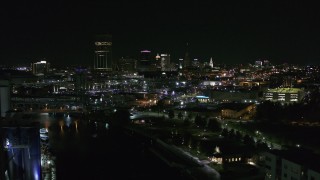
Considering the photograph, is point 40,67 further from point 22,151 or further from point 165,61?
Answer: point 22,151

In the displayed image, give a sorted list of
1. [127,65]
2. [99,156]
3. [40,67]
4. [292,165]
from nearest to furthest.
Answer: [292,165], [99,156], [40,67], [127,65]

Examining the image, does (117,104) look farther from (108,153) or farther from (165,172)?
(165,172)

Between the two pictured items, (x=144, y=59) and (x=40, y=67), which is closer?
(x=40, y=67)

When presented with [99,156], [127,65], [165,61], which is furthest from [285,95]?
[165,61]

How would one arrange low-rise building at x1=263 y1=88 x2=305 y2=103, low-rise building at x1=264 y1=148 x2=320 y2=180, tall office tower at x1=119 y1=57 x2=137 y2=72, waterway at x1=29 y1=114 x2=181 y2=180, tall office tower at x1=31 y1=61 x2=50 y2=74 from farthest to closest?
tall office tower at x1=119 y1=57 x2=137 y2=72 < tall office tower at x1=31 y1=61 x2=50 y2=74 < low-rise building at x1=263 y1=88 x2=305 y2=103 < waterway at x1=29 y1=114 x2=181 y2=180 < low-rise building at x1=264 y1=148 x2=320 y2=180

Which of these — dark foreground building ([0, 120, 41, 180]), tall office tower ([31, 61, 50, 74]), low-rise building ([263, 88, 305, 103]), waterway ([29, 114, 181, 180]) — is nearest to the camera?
dark foreground building ([0, 120, 41, 180])

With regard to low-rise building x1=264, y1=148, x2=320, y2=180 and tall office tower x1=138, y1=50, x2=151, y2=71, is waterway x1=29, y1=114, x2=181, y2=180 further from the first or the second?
tall office tower x1=138, y1=50, x2=151, y2=71

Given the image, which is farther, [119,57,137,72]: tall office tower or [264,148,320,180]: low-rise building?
[119,57,137,72]: tall office tower

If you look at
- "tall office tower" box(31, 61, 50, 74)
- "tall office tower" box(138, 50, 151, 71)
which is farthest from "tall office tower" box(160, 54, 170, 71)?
"tall office tower" box(31, 61, 50, 74)

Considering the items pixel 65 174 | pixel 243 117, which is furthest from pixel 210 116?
pixel 65 174

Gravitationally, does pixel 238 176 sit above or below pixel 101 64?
below

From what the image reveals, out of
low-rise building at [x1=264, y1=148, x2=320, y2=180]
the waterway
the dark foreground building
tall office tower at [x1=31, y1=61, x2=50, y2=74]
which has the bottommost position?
the waterway
